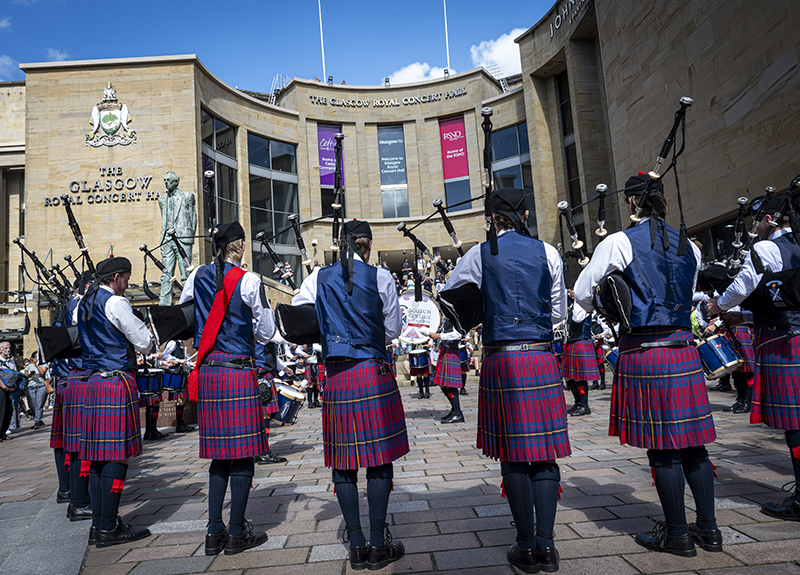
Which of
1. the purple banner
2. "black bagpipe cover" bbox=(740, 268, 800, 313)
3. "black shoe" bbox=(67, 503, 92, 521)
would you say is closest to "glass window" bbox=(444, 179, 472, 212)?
the purple banner

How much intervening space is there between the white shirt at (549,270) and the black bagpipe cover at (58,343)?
2826 mm

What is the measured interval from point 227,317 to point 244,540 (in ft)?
3.85

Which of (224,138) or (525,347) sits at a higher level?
(224,138)

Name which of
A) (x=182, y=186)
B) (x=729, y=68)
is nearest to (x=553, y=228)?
(x=729, y=68)

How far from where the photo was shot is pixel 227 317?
3.03m

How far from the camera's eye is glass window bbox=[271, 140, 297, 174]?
2514cm

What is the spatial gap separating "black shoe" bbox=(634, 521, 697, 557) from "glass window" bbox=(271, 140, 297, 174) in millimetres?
24410

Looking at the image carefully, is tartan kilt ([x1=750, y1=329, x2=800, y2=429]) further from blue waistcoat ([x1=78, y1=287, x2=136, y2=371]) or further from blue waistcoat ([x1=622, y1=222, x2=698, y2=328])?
blue waistcoat ([x1=78, y1=287, x2=136, y2=371])

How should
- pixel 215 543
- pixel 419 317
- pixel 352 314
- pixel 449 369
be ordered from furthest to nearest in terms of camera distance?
pixel 419 317, pixel 449 369, pixel 215 543, pixel 352 314

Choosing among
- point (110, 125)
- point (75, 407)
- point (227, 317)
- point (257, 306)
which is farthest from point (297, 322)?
point (110, 125)

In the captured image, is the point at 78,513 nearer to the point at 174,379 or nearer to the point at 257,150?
the point at 174,379

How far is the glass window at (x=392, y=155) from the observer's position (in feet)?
87.0

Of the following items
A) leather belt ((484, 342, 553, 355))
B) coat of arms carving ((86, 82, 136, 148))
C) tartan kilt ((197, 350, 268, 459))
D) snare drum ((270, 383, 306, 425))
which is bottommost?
snare drum ((270, 383, 306, 425))

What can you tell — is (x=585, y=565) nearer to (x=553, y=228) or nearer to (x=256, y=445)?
(x=256, y=445)
